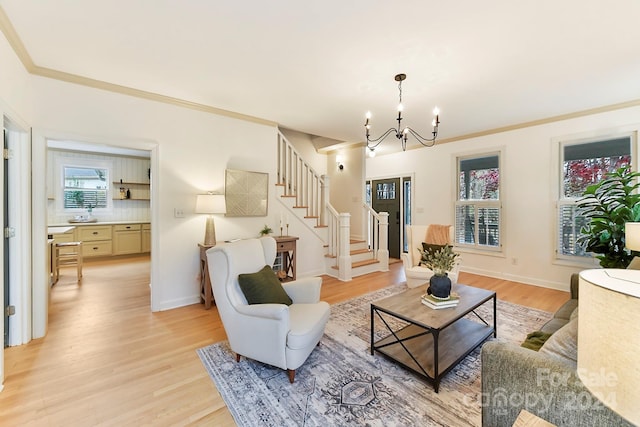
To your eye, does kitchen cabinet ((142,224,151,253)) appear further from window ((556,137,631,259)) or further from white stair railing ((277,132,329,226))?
window ((556,137,631,259))

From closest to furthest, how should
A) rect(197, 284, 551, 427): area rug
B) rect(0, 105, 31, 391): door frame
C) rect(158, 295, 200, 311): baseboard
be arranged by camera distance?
rect(197, 284, 551, 427): area rug
rect(0, 105, 31, 391): door frame
rect(158, 295, 200, 311): baseboard

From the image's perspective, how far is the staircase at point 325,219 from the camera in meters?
4.61

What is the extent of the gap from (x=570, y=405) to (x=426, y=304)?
1.26m

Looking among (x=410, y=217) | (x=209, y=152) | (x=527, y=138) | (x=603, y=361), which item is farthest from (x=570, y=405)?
(x=410, y=217)

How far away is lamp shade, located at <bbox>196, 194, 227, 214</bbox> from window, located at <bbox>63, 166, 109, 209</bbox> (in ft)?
16.0

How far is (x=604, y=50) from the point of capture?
7.77 ft

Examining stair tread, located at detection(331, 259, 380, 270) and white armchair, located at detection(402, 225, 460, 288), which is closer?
white armchair, located at detection(402, 225, 460, 288)

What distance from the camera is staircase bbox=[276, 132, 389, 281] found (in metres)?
4.61

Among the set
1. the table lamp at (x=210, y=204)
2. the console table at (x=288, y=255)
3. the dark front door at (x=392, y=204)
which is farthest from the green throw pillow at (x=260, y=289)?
the dark front door at (x=392, y=204)

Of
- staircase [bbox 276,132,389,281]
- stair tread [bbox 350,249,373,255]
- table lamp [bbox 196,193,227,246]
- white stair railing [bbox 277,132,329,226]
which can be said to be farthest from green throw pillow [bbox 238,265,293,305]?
stair tread [bbox 350,249,373,255]

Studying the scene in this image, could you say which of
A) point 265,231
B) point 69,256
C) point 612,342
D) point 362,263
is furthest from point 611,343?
point 69,256

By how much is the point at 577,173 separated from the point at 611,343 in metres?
4.75

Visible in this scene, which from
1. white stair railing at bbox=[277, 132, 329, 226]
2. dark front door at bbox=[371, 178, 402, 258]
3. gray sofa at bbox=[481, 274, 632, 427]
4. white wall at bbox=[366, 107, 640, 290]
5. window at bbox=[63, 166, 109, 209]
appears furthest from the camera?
dark front door at bbox=[371, 178, 402, 258]

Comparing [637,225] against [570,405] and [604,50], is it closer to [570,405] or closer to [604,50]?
[604,50]
